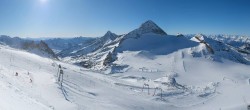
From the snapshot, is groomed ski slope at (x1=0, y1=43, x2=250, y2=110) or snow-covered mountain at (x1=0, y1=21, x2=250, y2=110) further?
snow-covered mountain at (x1=0, y1=21, x2=250, y2=110)

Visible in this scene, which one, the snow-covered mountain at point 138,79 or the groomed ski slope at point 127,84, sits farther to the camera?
the snow-covered mountain at point 138,79

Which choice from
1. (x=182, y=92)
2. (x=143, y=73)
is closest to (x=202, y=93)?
(x=182, y=92)

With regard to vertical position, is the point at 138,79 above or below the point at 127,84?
below

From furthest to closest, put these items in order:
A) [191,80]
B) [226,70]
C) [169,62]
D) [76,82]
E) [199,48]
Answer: [199,48] → [169,62] → [226,70] → [191,80] → [76,82]

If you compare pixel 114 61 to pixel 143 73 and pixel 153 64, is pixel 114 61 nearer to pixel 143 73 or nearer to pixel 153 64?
pixel 153 64

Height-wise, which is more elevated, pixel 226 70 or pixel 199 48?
pixel 199 48

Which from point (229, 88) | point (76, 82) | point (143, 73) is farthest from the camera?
point (143, 73)

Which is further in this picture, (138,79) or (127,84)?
(138,79)

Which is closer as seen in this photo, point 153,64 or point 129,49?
point 153,64
